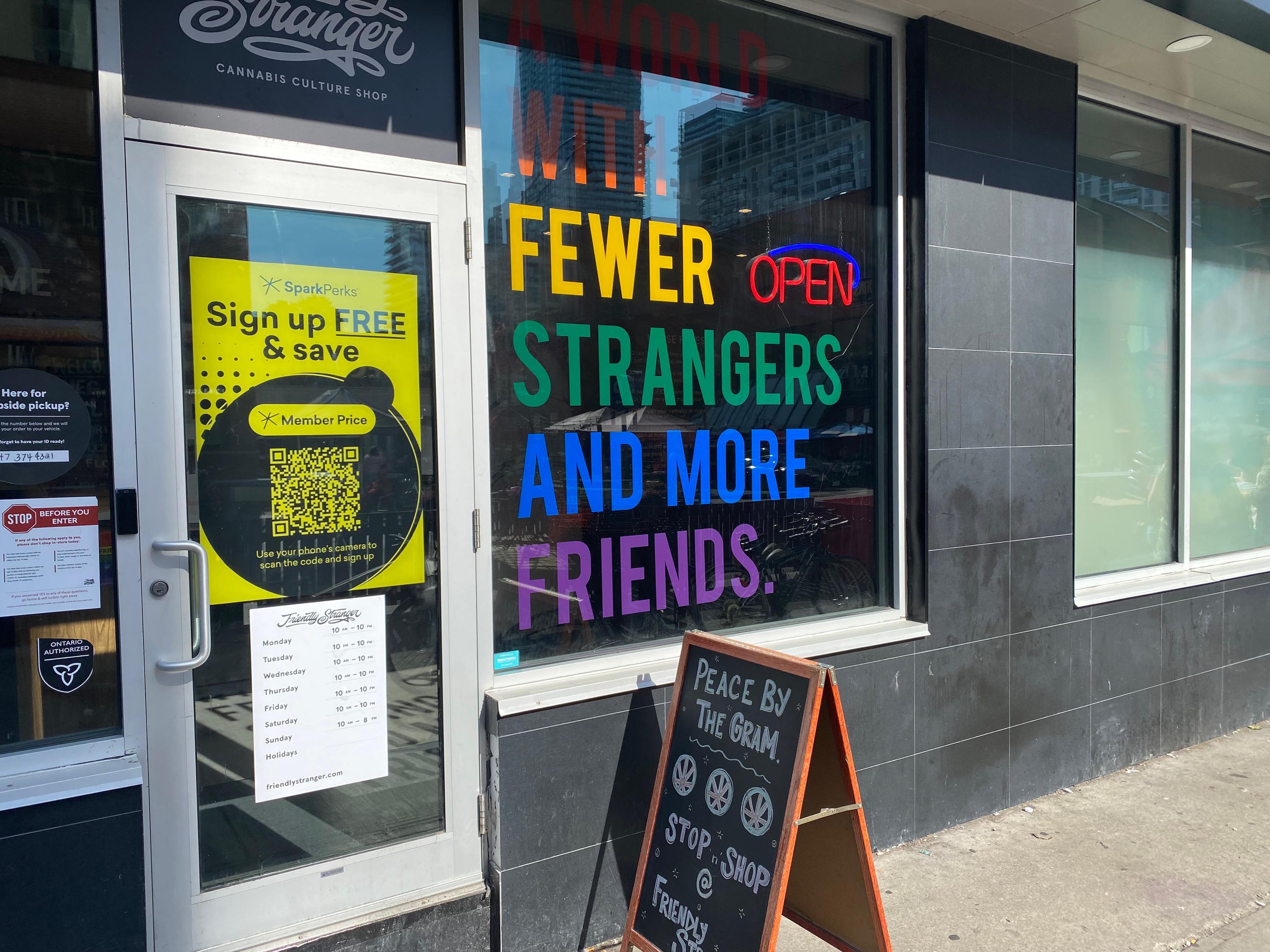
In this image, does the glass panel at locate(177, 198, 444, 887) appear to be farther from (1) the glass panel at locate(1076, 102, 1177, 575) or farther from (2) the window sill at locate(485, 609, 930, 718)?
(1) the glass panel at locate(1076, 102, 1177, 575)

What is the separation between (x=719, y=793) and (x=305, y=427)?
1732mm

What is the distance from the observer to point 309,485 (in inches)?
114

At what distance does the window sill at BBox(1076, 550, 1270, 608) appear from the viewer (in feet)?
16.3

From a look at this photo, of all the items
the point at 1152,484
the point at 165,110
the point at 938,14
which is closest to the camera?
the point at 165,110

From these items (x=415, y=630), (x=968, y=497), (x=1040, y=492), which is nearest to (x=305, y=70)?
(x=415, y=630)

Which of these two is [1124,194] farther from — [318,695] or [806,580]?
[318,695]

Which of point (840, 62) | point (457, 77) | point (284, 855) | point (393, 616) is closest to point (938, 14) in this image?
point (840, 62)

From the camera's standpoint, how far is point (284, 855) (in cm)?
288

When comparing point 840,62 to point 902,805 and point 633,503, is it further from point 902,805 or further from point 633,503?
point 902,805

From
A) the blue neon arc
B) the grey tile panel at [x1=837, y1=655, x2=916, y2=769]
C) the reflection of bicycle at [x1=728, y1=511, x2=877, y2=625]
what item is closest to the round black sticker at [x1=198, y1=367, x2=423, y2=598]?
the reflection of bicycle at [x1=728, y1=511, x2=877, y2=625]

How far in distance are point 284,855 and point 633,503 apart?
5.57ft

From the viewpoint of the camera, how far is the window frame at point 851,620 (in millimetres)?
3344

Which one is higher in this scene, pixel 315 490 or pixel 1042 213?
pixel 1042 213

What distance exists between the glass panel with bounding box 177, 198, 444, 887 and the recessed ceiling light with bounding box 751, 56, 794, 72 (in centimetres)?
181
